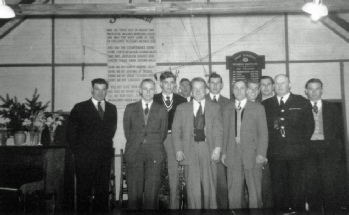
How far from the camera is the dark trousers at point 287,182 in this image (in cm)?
434

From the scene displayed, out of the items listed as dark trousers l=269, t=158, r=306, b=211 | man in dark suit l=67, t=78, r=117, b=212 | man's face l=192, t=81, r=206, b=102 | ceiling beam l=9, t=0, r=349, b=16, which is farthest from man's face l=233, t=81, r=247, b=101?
ceiling beam l=9, t=0, r=349, b=16

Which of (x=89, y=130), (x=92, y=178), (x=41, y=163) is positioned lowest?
(x=92, y=178)

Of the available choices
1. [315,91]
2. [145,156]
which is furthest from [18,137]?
[315,91]

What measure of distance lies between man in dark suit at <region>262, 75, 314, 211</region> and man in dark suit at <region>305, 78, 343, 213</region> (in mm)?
142

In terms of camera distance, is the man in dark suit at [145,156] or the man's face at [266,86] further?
the man's face at [266,86]

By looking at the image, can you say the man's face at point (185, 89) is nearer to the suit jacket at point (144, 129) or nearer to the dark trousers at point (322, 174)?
the suit jacket at point (144, 129)

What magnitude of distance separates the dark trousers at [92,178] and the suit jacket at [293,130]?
2274mm

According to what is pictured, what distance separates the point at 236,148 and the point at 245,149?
12 centimetres

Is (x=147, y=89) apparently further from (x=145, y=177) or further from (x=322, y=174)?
(x=322, y=174)

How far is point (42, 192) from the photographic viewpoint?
202 inches

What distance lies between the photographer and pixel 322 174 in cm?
456

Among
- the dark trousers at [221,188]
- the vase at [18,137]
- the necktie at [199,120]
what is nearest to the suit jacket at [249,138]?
the dark trousers at [221,188]

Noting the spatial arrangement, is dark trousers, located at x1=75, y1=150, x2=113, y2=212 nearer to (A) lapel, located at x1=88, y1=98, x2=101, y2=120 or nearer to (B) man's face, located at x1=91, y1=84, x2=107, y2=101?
(A) lapel, located at x1=88, y1=98, x2=101, y2=120

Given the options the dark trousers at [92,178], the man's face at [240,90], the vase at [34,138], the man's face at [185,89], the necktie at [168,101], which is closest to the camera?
the man's face at [240,90]
